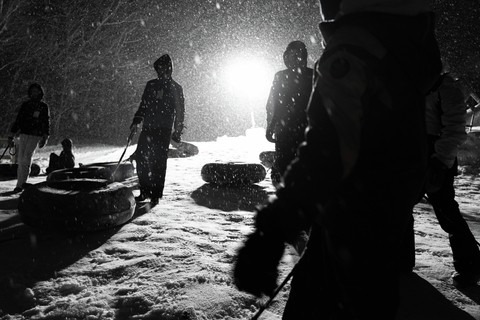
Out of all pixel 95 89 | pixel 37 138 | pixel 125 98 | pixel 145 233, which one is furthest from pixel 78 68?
pixel 145 233

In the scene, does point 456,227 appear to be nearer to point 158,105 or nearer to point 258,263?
point 258,263

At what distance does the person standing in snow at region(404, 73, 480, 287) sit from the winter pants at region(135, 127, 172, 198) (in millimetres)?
3466

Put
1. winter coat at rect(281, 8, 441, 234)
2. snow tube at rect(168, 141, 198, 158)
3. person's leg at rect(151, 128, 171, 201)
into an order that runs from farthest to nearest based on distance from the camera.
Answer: snow tube at rect(168, 141, 198, 158), person's leg at rect(151, 128, 171, 201), winter coat at rect(281, 8, 441, 234)

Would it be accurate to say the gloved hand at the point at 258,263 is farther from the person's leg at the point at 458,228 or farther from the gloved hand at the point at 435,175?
the person's leg at the point at 458,228

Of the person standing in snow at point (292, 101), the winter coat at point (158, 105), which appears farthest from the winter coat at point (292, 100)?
the winter coat at point (158, 105)

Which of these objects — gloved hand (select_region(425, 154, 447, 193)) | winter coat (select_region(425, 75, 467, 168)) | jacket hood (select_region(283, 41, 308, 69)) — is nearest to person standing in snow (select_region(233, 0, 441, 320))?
gloved hand (select_region(425, 154, 447, 193))

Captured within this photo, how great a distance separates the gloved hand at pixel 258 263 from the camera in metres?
0.95

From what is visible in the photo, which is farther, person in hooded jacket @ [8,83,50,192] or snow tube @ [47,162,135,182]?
person in hooded jacket @ [8,83,50,192]

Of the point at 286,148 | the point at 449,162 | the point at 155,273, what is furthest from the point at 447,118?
the point at 155,273

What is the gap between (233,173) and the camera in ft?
20.5

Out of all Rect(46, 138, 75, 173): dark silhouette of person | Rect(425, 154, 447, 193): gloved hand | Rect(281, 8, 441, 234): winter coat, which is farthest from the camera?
Rect(46, 138, 75, 173): dark silhouette of person

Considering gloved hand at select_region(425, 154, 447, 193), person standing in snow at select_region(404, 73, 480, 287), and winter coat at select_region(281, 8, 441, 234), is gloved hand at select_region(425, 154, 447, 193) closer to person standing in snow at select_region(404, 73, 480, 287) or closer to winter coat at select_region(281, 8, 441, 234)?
person standing in snow at select_region(404, 73, 480, 287)

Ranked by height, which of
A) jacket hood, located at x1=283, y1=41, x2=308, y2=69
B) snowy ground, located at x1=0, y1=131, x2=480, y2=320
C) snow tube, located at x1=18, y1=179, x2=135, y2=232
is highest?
jacket hood, located at x1=283, y1=41, x2=308, y2=69

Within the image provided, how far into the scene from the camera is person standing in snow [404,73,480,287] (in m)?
2.10
